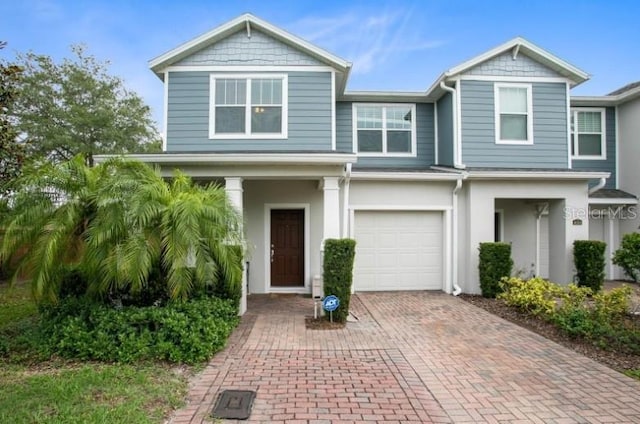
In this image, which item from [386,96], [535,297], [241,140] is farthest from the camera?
[386,96]

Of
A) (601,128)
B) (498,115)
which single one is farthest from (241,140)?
(601,128)

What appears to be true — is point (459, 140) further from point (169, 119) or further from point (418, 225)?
point (169, 119)

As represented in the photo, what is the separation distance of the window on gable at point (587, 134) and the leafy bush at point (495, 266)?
18.8 feet

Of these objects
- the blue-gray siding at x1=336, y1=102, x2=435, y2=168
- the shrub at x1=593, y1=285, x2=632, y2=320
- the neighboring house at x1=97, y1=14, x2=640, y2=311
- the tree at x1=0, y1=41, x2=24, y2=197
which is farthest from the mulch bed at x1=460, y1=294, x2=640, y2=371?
the tree at x1=0, y1=41, x2=24, y2=197

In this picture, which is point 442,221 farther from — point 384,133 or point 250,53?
point 250,53

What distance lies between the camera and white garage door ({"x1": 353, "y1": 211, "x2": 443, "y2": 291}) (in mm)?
10234

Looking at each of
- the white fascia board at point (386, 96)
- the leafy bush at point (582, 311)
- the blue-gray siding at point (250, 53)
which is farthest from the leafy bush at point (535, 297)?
the blue-gray siding at point (250, 53)

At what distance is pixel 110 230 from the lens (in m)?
5.16

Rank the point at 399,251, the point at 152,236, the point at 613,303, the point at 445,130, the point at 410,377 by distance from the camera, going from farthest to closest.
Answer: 1. the point at 445,130
2. the point at 399,251
3. the point at 613,303
4. the point at 152,236
5. the point at 410,377

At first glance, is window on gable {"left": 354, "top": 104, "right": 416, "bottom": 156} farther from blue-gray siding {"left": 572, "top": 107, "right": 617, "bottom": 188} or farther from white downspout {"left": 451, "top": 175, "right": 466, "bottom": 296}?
blue-gray siding {"left": 572, "top": 107, "right": 617, "bottom": 188}

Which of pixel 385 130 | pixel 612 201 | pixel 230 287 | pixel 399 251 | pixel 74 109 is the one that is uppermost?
pixel 74 109

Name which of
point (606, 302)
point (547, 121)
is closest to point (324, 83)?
point (547, 121)

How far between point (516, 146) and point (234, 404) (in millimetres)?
10045

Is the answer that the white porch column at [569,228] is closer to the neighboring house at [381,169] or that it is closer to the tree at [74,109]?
the neighboring house at [381,169]
